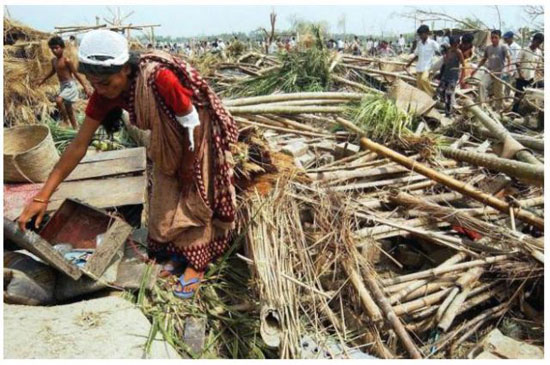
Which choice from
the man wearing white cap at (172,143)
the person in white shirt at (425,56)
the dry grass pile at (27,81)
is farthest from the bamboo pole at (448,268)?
the dry grass pile at (27,81)

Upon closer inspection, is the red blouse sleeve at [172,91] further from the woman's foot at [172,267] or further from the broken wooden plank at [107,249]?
the woman's foot at [172,267]

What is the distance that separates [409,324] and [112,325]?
1756 millimetres

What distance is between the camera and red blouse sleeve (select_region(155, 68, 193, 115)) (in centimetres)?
245

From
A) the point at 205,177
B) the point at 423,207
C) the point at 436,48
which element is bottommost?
the point at 423,207

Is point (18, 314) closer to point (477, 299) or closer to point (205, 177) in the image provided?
point (205, 177)

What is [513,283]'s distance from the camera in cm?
302

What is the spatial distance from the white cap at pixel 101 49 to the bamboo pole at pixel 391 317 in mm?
1917

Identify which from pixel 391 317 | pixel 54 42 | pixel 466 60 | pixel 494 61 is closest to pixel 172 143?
pixel 391 317

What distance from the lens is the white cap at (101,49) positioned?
91.5 inches

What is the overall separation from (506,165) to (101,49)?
3.04 m

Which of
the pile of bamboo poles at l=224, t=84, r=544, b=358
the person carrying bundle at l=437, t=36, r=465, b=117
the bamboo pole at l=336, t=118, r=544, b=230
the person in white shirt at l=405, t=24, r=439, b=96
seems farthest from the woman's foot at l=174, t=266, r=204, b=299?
the person in white shirt at l=405, t=24, r=439, b=96

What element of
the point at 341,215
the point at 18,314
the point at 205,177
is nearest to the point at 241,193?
the point at 205,177

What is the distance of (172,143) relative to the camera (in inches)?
105

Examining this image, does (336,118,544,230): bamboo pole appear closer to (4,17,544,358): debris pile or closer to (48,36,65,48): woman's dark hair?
(4,17,544,358): debris pile
